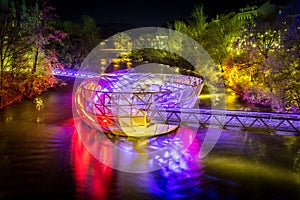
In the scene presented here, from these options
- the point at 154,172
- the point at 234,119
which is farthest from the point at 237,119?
the point at 154,172

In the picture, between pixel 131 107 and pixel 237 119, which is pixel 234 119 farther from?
pixel 131 107

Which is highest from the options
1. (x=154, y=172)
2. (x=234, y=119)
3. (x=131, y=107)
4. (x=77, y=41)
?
(x=77, y=41)

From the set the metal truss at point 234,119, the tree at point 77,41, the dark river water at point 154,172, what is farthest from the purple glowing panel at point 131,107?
the tree at point 77,41

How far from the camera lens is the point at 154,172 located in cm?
1177

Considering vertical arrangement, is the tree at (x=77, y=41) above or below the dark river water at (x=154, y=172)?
above

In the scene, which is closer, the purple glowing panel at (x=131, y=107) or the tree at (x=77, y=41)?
the purple glowing panel at (x=131, y=107)

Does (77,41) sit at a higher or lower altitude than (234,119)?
higher

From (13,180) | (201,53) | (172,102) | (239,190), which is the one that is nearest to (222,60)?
(201,53)

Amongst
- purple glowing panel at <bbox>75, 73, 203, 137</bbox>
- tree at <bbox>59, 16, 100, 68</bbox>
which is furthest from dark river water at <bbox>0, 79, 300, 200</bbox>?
tree at <bbox>59, 16, 100, 68</bbox>

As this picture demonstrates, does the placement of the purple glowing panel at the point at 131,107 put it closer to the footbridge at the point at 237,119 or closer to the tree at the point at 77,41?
the footbridge at the point at 237,119

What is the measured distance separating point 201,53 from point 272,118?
76.9 ft

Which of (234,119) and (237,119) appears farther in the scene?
(234,119)

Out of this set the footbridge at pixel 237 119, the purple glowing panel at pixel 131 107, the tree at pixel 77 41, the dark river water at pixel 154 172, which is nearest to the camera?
the dark river water at pixel 154 172

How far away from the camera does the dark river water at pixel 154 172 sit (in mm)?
10141
